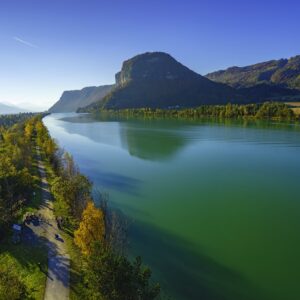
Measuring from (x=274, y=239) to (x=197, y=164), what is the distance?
30.7 m

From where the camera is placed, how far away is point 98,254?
1634 cm

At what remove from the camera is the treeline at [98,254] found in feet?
50.0

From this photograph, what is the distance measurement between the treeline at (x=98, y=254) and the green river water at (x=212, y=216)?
3.28 m

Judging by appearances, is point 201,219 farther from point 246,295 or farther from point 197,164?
point 197,164

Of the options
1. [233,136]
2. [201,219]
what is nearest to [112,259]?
[201,219]

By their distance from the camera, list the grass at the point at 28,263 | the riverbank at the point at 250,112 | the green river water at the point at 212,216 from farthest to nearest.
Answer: the riverbank at the point at 250,112, the green river water at the point at 212,216, the grass at the point at 28,263

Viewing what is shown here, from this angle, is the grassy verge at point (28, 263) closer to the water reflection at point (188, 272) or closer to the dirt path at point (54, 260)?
the dirt path at point (54, 260)

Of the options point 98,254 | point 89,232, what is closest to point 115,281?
point 98,254

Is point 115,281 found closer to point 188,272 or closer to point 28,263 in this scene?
point 188,272

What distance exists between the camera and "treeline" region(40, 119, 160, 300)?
1523cm

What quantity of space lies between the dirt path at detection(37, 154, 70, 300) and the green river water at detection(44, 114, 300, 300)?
595 cm

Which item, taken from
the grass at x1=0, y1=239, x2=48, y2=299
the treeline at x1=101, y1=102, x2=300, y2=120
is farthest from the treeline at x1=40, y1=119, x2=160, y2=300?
the treeline at x1=101, y1=102, x2=300, y2=120

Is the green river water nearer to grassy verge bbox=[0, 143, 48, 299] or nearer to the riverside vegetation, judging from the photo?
the riverside vegetation

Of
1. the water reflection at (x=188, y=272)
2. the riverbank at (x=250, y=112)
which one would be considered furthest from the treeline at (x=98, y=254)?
the riverbank at (x=250, y=112)
